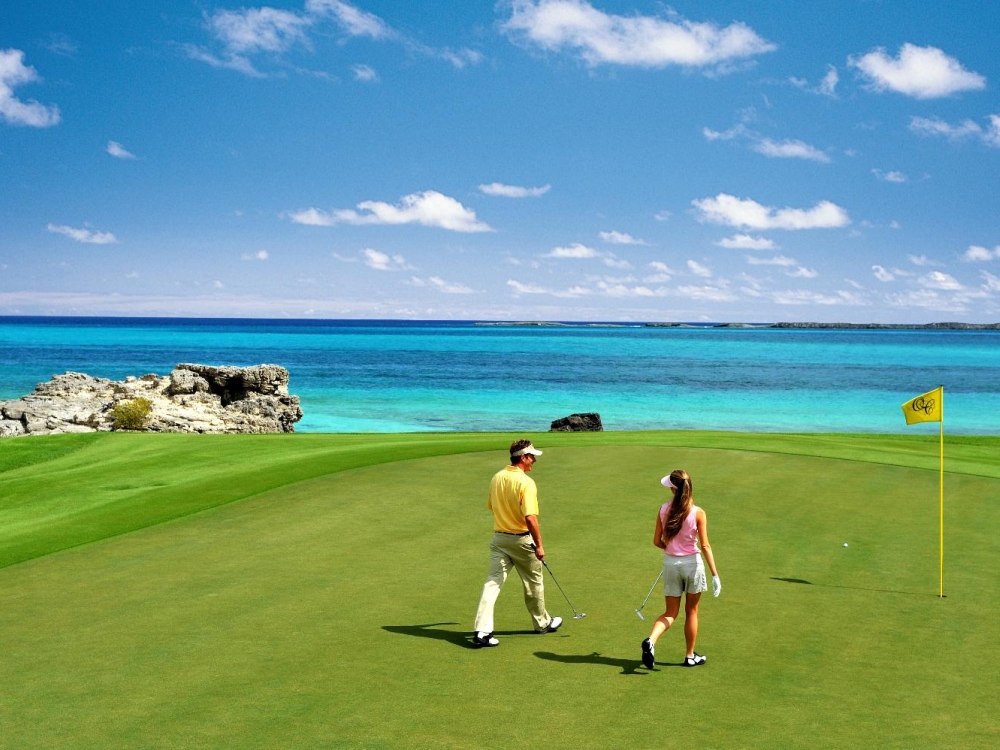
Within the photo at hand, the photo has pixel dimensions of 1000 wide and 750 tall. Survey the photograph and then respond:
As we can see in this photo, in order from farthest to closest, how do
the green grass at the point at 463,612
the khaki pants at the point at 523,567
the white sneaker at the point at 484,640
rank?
the khaki pants at the point at 523,567
the white sneaker at the point at 484,640
the green grass at the point at 463,612

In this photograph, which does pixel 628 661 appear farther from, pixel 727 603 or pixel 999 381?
pixel 999 381

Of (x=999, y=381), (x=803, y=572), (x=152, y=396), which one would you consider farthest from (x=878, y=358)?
(x=803, y=572)

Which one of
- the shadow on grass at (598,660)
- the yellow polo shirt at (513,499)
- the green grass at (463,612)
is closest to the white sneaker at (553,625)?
the green grass at (463,612)

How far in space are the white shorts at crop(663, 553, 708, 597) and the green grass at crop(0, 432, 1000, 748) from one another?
76cm

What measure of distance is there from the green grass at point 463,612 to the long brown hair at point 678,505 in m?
1.37

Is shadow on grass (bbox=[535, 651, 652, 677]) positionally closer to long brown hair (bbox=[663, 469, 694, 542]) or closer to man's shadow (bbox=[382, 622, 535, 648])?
man's shadow (bbox=[382, 622, 535, 648])

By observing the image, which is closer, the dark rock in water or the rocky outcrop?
the dark rock in water

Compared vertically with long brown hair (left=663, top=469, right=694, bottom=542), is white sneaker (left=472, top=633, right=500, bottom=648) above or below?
below

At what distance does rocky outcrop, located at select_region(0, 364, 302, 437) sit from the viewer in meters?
42.5

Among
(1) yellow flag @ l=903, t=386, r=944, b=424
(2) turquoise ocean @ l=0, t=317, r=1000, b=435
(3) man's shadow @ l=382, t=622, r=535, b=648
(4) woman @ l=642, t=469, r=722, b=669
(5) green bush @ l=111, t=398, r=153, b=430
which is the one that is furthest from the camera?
(2) turquoise ocean @ l=0, t=317, r=1000, b=435

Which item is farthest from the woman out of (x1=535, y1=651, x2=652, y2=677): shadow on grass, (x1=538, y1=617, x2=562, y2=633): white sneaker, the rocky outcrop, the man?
the rocky outcrop

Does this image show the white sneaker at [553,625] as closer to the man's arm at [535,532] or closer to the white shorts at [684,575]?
the man's arm at [535,532]

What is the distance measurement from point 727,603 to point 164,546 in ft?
28.5

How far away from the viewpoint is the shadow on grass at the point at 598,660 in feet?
28.8
